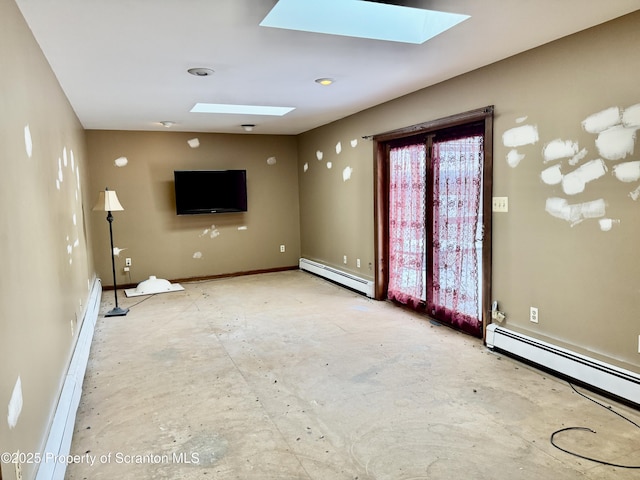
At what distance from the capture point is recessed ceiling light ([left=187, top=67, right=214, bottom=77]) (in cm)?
345

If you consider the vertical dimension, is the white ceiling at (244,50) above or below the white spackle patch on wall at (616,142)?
above

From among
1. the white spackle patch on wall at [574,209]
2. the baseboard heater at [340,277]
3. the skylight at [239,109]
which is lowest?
the baseboard heater at [340,277]

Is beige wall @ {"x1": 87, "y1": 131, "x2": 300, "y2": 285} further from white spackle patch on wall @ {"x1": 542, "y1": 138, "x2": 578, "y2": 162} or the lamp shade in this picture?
white spackle patch on wall @ {"x1": 542, "y1": 138, "x2": 578, "y2": 162}

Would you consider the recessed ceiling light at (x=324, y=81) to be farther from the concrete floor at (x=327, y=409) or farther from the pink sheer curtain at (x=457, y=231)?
the concrete floor at (x=327, y=409)

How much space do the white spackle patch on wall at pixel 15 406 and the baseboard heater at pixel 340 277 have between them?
425 cm

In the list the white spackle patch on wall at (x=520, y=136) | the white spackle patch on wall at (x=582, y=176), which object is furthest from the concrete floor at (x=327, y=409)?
the white spackle patch on wall at (x=520, y=136)

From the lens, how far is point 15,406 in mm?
1640

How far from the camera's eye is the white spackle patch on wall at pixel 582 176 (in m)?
2.89

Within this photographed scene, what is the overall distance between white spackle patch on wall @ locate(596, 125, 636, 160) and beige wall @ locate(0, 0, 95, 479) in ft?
10.8

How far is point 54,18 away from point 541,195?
3370 mm

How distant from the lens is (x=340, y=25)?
2.74 metres

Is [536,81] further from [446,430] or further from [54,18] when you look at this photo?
[54,18]

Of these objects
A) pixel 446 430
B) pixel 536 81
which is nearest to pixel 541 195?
pixel 536 81

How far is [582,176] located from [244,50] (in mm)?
2484
